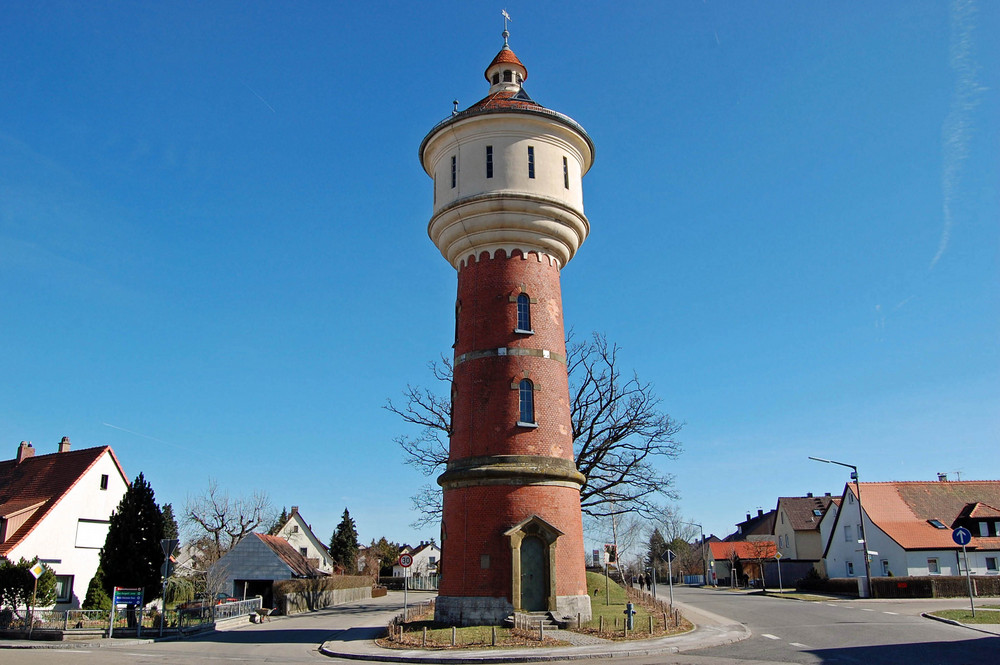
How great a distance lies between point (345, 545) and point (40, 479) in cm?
4069

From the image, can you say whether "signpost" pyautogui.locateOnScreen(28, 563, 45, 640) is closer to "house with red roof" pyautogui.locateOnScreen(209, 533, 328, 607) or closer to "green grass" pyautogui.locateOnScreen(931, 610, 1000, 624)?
"house with red roof" pyautogui.locateOnScreen(209, 533, 328, 607)

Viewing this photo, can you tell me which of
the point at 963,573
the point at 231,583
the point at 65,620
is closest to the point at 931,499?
the point at 963,573

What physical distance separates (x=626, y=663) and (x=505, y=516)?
6.52m

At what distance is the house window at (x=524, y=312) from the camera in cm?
2452

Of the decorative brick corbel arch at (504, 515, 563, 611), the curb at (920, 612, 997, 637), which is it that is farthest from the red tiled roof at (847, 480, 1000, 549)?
the decorative brick corbel arch at (504, 515, 563, 611)

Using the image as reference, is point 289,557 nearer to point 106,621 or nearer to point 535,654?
point 106,621

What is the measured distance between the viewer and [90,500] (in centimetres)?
3434

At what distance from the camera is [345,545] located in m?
72.6

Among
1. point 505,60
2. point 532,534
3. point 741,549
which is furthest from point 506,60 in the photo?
point 741,549

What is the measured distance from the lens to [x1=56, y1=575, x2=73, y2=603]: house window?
31844 mm

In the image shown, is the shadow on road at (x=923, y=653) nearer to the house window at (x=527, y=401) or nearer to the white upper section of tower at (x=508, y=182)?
the house window at (x=527, y=401)

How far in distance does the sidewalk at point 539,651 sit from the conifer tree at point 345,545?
171 feet

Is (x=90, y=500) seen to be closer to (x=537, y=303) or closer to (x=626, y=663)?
(x=537, y=303)

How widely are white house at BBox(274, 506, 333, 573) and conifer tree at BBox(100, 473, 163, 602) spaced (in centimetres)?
4125
